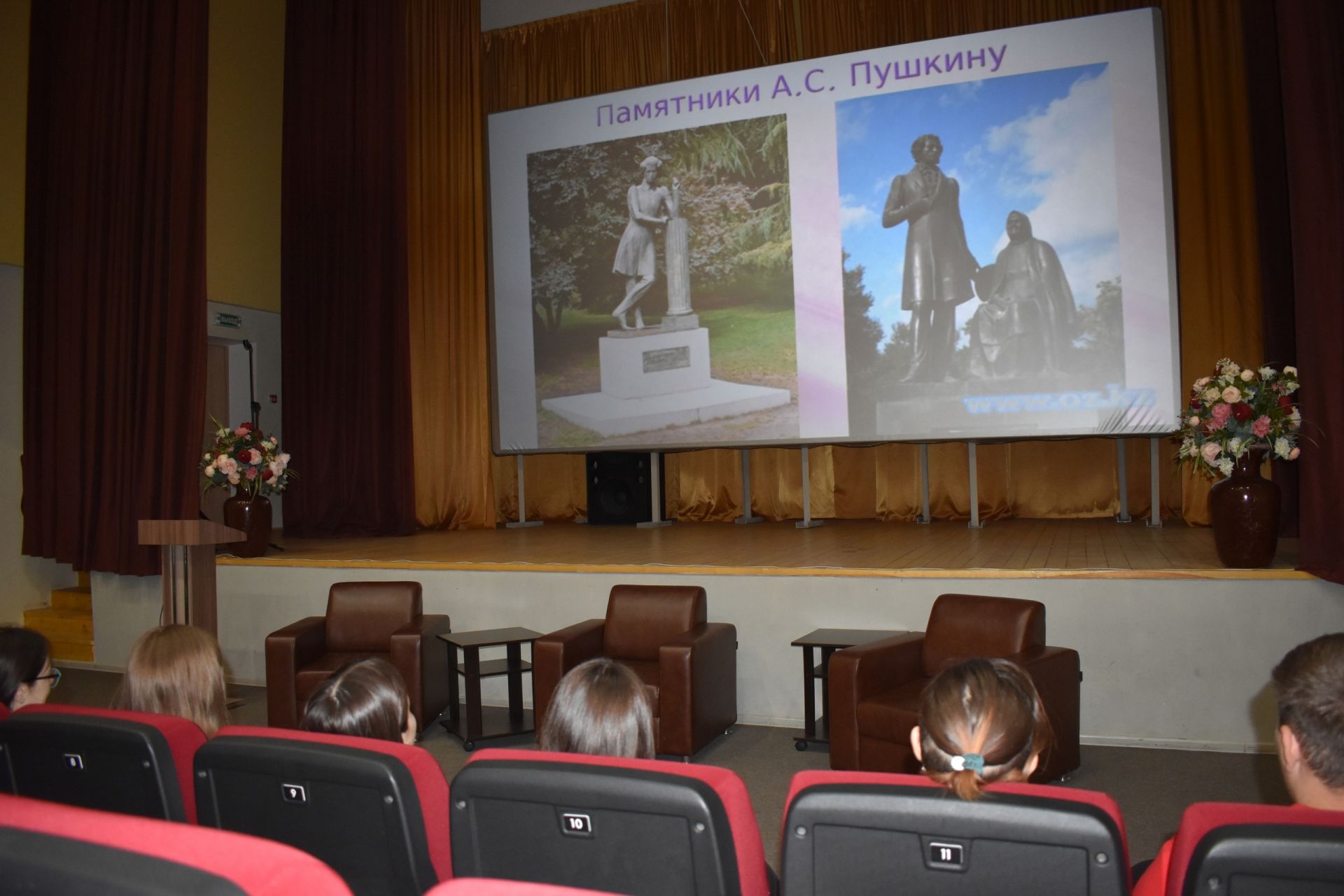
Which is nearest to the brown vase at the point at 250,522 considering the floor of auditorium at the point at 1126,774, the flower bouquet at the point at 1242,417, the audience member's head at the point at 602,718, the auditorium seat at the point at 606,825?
the floor of auditorium at the point at 1126,774

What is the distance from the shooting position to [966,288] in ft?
21.3

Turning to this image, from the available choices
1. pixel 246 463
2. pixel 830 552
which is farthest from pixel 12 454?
pixel 830 552

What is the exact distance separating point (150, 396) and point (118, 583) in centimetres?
126

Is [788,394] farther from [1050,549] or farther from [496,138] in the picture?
[496,138]

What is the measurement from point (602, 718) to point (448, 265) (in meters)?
7.66

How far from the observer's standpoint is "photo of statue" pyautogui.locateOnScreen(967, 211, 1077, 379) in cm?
623

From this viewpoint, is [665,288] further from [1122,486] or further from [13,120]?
[13,120]

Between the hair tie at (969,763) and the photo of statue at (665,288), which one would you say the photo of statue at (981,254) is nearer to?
the photo of statue at (665,288)

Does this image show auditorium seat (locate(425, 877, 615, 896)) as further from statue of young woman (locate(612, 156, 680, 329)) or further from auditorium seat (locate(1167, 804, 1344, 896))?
statue of young woman (locate(612, 156, 680, 329))

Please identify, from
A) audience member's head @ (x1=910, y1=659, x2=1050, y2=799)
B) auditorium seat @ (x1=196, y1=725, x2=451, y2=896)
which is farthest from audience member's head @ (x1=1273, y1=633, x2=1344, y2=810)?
auditorium seat @ (x1=196, y1=725, x2=451, y2=896)

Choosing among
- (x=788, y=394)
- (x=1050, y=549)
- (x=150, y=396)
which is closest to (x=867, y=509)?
(x=788, y=394)

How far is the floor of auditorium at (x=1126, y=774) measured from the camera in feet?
10.9

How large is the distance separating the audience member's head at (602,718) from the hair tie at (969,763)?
0.59 metres

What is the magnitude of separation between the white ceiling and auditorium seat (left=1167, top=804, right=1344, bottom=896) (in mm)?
8914
